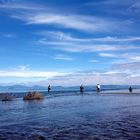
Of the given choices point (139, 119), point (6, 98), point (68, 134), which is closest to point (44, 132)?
point (68, 134)

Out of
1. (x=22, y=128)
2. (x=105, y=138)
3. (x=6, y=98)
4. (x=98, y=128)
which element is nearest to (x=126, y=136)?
(x=105, y=138)

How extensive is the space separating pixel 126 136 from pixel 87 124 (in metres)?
5.56

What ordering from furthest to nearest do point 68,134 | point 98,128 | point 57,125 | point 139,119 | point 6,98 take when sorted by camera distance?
point 6,98 < point 139,119 < point 57,125 < point 98,128 < point 68,134

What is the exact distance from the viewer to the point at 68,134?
69.7 feet

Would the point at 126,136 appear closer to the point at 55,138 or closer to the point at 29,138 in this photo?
the point at 55,138

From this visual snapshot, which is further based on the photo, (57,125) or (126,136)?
(57,125)

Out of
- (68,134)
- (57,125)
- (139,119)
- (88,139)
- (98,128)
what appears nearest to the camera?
(88,139)

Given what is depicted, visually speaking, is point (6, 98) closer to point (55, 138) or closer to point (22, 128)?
point (22, 128)

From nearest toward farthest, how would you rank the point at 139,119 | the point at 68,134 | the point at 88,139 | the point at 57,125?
the point at 88,139 < the point at 68,134 < the point at 57,125 < the point at 139,119

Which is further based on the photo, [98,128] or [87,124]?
[87,124]

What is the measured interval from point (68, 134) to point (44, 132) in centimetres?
182

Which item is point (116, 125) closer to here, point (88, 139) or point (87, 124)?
point (87, 124)

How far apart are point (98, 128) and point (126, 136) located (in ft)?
11.4

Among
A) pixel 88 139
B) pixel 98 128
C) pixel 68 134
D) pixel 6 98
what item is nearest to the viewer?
pixel 88 139
